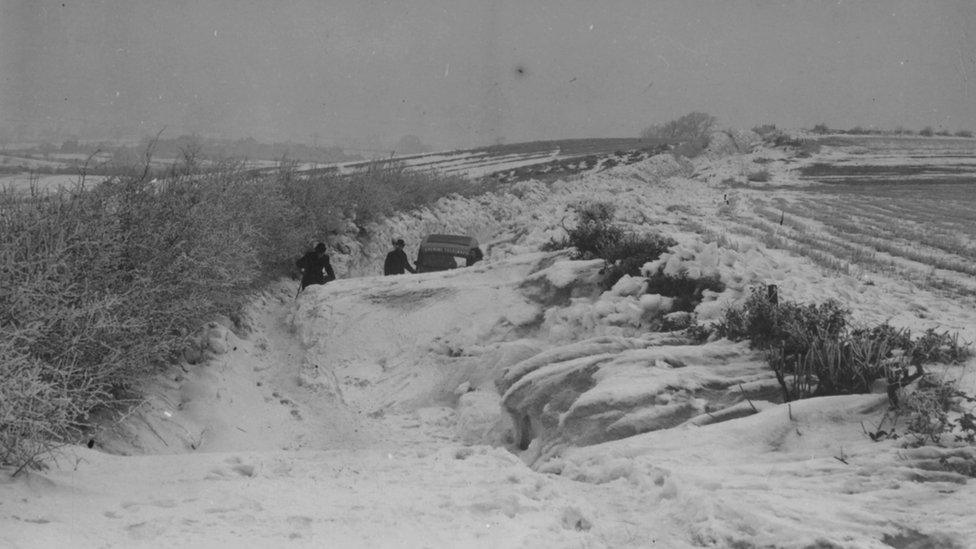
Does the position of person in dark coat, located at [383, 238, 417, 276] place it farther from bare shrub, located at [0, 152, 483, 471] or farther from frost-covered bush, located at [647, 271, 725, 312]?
frost-covered bush, located at [647, 271, 725, 312]

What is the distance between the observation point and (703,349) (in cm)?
622

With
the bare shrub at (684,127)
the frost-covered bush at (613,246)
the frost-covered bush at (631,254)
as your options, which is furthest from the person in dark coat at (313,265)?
the bare shrub at (684,127)

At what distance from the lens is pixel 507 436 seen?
261 inches

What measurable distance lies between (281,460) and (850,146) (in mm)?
52138

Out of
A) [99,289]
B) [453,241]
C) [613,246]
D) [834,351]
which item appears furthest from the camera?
[453,241]

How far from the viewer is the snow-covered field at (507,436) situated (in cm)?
337

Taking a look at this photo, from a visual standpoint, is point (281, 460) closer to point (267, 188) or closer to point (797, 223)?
point (267, 188)

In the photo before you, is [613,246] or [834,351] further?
[613,246]

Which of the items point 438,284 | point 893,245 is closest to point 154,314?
point 438,284

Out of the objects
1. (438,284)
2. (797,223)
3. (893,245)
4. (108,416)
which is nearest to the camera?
(108,416)

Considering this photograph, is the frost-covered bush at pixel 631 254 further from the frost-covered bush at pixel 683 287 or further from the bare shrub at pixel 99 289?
the bare shrub at pixel 99 289

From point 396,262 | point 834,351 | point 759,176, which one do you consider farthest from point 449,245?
point 759,176

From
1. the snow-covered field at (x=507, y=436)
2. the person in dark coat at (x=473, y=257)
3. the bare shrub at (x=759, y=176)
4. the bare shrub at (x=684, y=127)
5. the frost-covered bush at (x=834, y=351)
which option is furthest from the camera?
the bare shrub at (x=684, y=127)

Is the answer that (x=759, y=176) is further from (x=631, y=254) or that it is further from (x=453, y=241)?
(x=631, y=254)
